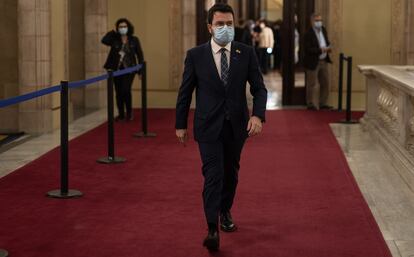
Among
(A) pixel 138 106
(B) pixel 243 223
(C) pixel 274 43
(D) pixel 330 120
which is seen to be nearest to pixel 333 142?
(D) pixel 330 120

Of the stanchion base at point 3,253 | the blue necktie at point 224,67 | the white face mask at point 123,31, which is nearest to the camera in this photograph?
the stanchion base at point 3,253

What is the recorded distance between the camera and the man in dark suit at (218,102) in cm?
563

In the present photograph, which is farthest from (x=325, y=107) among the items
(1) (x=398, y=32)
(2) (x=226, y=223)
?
(2) (x=226, y=223)

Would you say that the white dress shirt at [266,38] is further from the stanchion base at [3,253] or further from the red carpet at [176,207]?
the stanchion base at [3,253]

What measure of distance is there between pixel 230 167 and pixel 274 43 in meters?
25.0

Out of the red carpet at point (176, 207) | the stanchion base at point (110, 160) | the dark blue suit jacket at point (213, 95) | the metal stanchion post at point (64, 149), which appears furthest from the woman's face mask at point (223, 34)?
the stanchion base at point (110, 160)

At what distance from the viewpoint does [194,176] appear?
338 inches

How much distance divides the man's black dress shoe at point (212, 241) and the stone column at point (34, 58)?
22.5ft

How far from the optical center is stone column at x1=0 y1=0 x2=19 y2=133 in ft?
38.9

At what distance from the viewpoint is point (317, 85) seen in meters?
16.0

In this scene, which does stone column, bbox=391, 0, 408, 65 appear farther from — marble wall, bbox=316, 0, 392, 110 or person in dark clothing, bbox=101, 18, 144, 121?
person in dark clothing, bbox=101, 18, 144, 121

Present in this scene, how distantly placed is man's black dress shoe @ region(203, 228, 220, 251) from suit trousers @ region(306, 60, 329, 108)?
34.6 feet

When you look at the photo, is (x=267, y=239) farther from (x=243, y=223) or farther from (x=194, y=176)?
(x=194, y=176)

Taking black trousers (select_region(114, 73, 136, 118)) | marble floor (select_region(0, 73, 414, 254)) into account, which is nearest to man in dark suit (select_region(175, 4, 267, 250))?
marble floor (select_region(0, 73, 414, 254))
